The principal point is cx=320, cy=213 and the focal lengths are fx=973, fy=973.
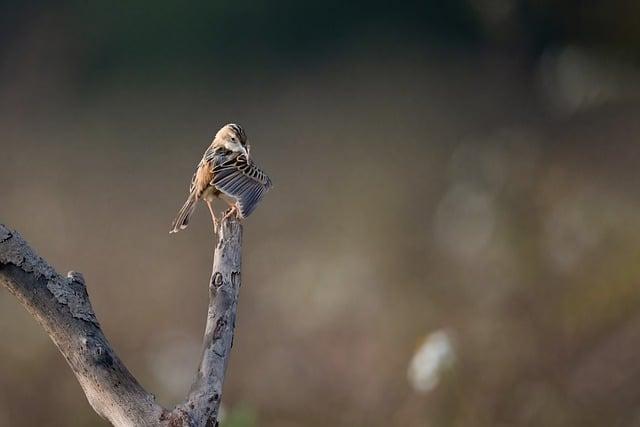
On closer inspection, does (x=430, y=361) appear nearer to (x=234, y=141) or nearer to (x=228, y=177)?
(x=234, y=141)

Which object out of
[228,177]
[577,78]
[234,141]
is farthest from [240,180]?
[577,78]

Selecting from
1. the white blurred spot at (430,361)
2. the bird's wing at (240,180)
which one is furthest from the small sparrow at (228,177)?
the white blurred spot at (430,361)

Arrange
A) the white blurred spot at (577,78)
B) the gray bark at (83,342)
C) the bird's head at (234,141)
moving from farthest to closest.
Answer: the white blurred spot at (577,78)
the bird's head at (234,141)
the gray bark at (83,342)

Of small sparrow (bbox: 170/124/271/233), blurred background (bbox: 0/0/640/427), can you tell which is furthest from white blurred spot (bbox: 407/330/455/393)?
small sparrow (bbox: 170/124/271/233)

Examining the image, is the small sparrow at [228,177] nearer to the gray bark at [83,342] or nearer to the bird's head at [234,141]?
the bird's head at [234,141]

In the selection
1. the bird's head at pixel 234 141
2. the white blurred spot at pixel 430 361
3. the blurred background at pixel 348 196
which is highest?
the blurred background at pixel 348 196

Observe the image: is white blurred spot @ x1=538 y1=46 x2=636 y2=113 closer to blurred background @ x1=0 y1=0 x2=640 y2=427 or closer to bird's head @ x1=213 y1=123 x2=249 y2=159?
blurred background @ x1=0 y1=0 x2=640 y2=427
